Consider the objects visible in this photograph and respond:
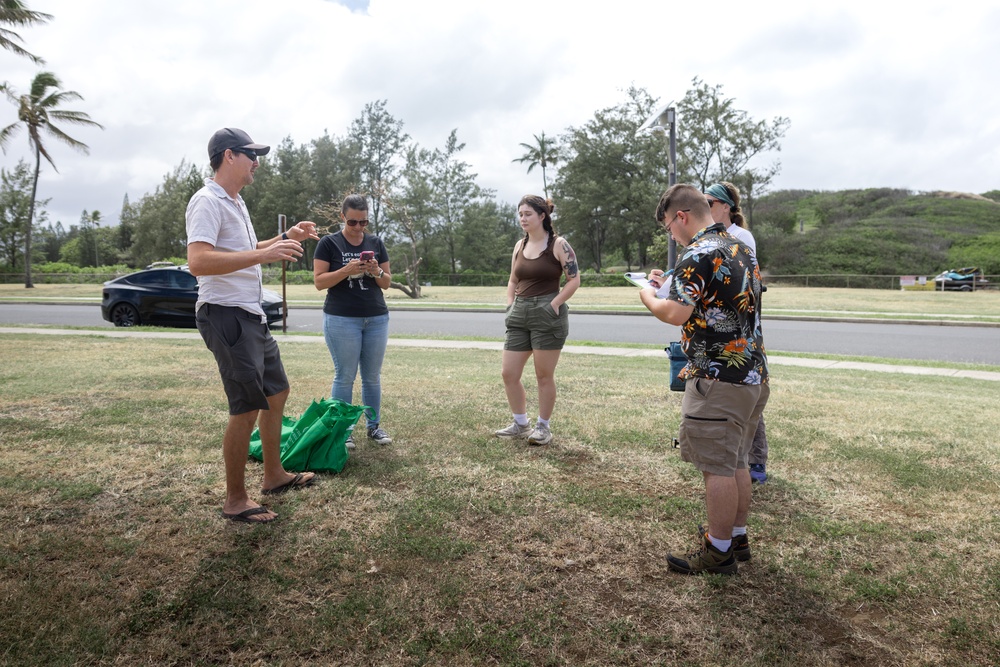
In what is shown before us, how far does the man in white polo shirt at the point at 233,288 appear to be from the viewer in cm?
320

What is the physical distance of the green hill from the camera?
49156 millimetres

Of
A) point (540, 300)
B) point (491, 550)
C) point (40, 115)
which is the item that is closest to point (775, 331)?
point (540, 300)

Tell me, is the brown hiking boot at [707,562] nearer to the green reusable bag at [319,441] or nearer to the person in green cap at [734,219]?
the person in green cap at [734,219]

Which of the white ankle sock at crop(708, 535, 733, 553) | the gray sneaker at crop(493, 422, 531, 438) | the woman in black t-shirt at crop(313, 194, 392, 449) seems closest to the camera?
the white ankle sock at crop(708, 535, 733, 553)

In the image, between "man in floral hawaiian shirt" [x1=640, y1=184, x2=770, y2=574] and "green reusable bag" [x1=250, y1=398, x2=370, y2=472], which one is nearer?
"man in floral hawaiian shirt" [x1=640, y1=184, x2=770, y2=574]

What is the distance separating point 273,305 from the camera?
1486 cm

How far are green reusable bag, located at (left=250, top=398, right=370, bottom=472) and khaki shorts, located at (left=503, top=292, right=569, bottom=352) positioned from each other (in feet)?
4.26

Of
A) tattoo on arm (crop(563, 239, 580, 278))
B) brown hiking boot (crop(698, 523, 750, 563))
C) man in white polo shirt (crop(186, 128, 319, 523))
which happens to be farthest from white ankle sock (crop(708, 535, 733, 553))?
tattoo on arm (crop(563, 239, 580, 278))

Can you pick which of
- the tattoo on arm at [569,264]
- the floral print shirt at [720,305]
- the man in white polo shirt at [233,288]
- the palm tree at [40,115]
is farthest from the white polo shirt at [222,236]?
the palm tree at [40,115]

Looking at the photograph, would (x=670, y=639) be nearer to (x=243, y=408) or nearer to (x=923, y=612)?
(x=923, y=612)

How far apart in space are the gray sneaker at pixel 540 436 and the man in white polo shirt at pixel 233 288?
80.7 inches

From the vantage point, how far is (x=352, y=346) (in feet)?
15.3

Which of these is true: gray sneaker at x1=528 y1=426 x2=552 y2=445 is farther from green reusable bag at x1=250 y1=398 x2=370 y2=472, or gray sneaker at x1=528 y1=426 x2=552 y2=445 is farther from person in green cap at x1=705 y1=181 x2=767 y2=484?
person in green cap at x1=705 y1=181 x2=767 y2=484

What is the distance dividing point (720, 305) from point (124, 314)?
15.3m
